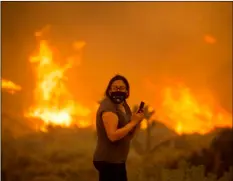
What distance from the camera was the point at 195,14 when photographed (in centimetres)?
307

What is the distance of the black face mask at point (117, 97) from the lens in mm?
1312

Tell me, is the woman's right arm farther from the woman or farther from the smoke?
the smoke

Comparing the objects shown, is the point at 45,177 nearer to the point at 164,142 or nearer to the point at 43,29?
the point at 164,142

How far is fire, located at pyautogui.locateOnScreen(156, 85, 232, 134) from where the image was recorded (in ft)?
10.1

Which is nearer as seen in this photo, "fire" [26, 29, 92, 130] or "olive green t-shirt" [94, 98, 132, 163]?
"olive green t-shirt" [94, 98, 132, 163]

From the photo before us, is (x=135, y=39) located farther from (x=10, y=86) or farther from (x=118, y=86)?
(x=118, y=86)

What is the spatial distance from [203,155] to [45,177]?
1228 mm

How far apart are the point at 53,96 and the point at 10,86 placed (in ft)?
1.11

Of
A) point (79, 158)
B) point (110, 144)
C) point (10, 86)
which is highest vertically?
point (10, 86)

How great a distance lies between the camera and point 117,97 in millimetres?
1311

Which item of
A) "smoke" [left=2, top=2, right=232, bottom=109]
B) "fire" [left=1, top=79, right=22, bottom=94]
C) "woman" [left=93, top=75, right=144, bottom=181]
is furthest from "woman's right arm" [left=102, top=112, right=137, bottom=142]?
"fire" [left=1, top=79, right=22, bottom=94]

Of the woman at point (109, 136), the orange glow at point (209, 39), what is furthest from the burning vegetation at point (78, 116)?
the woman at point (109, 136)

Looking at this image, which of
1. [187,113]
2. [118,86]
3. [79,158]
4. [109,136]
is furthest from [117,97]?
[187,113]

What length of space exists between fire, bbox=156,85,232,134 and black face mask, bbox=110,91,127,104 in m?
1.77
